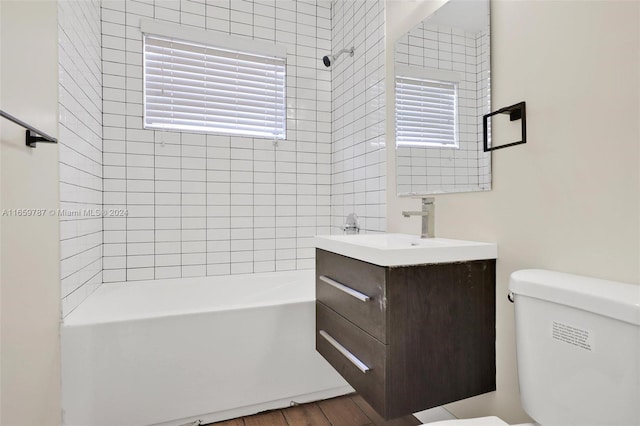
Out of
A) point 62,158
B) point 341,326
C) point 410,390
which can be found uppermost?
point 62,158

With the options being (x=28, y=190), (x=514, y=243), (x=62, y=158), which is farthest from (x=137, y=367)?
(x=514, y=243)

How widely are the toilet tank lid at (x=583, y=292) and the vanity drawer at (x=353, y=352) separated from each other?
48 cm

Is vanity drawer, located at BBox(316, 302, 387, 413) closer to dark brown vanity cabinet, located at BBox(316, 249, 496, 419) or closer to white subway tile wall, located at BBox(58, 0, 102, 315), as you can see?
dark brown vanity cabinet, located at BBox(316, 249, 496, 419)

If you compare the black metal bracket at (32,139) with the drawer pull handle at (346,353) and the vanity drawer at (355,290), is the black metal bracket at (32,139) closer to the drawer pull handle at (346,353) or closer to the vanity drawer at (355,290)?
the vanity drawer at (355,290)

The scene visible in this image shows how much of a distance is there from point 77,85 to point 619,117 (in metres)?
2.28

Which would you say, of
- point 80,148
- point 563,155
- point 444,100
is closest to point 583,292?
point 563,155

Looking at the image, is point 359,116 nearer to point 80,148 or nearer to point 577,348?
point 80,148

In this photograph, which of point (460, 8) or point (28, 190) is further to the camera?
point (460, 8)

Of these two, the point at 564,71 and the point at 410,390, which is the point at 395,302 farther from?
the point at 564,71

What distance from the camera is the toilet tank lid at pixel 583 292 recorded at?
0.76 meters

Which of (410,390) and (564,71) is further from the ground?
(564,71)

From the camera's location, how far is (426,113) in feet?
5.59

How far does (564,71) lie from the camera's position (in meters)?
1.06

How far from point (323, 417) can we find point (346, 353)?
619 millimetres
